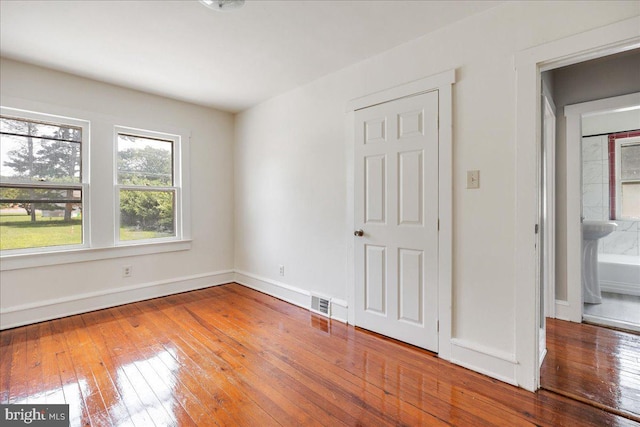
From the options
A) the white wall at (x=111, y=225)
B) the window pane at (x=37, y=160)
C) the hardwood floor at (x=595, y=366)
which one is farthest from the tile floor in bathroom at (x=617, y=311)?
the window pane at (x=37, y=160)

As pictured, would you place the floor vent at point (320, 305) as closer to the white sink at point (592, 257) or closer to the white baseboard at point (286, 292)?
the white baseboard at point (286, 292)

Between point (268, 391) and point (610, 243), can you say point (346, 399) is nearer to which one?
point (268, 391)

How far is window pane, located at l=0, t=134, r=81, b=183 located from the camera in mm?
2945

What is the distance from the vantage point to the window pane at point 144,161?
367 centimetres

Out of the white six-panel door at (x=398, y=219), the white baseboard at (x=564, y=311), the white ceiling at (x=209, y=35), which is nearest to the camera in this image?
the white ceiling at (x=209, y=35)

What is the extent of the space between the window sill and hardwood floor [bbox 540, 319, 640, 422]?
3.97m

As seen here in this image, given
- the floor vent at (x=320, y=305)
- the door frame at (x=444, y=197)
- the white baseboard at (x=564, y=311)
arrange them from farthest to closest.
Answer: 1. the floor vent at (x=320, y=305)
2. the white baseboard at (x=564, y=311)
3. the door frame at (x=444, y=197)

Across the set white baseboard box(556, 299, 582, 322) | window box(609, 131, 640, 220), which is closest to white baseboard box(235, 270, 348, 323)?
white baseboard box(556, 299, 582, 322)

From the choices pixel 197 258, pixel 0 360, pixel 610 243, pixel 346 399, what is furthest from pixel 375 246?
pixel 610 243

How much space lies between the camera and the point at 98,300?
3.40 m

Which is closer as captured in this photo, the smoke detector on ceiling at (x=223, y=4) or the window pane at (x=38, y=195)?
the smoke detector on ceiling at (x=223, y=4)

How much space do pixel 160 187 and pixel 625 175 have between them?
645 cm

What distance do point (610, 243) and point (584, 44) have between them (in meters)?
4.15

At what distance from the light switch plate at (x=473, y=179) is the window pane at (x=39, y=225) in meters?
3.85
